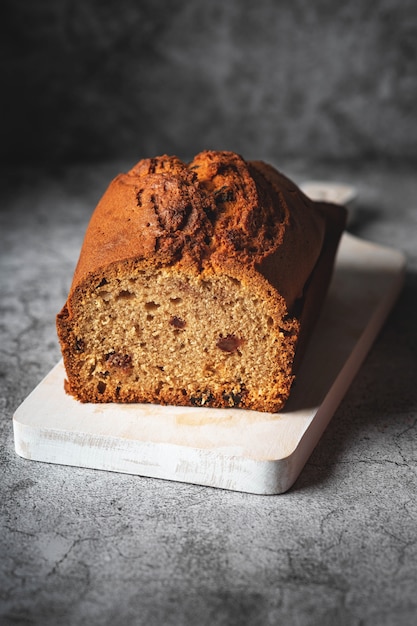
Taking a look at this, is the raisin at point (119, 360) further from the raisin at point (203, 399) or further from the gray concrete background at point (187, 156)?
the gray concrete background at point (187, 156)

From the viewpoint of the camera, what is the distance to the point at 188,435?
2.52m

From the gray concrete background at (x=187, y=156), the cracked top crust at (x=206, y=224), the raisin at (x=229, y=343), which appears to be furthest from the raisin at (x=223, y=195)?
the gray concrete background at (x=187, y=156)

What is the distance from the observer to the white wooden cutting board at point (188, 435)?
2.44 meters

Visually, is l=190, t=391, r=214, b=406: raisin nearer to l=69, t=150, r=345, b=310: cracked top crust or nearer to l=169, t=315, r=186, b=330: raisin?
l=169, t=315, r=186, b=330: raisin

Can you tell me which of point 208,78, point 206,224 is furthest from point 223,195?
point 208,78

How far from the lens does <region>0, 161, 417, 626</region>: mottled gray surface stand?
6.84 feet

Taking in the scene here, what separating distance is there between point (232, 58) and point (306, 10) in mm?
501

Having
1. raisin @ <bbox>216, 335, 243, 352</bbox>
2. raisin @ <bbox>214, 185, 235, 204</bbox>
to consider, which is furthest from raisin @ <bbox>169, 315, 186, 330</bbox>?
raisin @ <bbox>214, 185, 235, 204</bbox>

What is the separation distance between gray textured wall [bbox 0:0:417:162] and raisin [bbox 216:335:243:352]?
285 centimetres

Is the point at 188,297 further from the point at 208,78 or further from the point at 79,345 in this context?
the point at 208,78

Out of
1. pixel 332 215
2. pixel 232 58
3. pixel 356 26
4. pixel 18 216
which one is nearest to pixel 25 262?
pixel 18 216

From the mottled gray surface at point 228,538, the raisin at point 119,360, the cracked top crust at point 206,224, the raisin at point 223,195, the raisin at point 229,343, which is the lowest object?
the mottled gray surface at point 228,538

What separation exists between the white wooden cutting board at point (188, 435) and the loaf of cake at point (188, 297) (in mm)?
62

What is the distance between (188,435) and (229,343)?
11.5 inches
